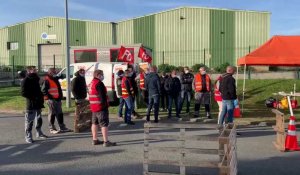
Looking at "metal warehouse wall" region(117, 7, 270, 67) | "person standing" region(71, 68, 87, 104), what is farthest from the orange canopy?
"metal warehouse wall" region(117, 7, 270, 67)

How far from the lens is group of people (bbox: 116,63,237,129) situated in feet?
36.7

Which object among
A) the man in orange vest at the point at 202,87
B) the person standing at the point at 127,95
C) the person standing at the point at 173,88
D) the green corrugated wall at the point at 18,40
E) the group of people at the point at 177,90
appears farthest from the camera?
the green corrugated wall at the point at 18,40

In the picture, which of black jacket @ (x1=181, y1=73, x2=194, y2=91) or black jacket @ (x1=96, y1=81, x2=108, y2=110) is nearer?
black jacket @ (x1=96, y1=81, x2=108, y2=110)

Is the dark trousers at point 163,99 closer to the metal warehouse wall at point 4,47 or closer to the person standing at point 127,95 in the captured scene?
the person standing at point 127,95

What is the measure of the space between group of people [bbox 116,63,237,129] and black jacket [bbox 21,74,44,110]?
323cm

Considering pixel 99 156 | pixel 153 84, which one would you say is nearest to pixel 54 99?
pixel 153 84

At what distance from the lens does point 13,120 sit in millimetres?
14812

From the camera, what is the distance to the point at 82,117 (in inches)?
468

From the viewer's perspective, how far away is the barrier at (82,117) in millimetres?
11670

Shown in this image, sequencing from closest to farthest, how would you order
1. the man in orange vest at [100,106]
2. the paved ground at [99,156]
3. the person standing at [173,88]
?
the paved ground at [99,156]
the man in orange vest at [100,106]
the person standing at [173,88]

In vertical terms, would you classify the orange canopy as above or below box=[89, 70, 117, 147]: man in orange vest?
above

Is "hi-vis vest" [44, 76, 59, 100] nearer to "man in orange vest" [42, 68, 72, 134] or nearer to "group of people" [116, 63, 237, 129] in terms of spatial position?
"man in orange vest" [42, 68, 72, 134]

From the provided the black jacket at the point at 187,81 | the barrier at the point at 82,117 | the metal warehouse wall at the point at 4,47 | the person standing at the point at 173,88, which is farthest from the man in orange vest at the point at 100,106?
the metal warehouse wall at the point at 4,47

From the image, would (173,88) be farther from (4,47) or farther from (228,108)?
(4,47)
